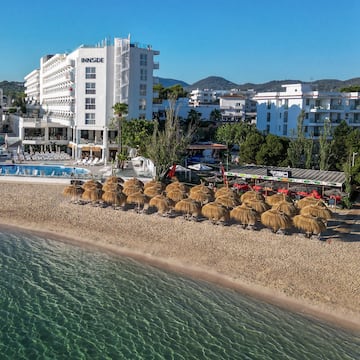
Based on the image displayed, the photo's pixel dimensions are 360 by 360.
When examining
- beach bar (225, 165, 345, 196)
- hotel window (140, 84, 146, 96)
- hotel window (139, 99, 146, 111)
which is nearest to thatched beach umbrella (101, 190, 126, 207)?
beach bar (225, 165, 345, 196)

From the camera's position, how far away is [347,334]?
16.5 meters

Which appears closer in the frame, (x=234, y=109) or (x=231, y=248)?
(x=231, y=248)

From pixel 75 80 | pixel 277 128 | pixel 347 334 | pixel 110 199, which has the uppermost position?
pixel 75 80

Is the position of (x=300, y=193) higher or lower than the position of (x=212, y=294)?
higher

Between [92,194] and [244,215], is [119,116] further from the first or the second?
[244,215]

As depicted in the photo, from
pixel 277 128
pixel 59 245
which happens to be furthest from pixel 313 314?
pixel 277 128

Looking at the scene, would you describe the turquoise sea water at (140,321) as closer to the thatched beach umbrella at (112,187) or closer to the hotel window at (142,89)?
the thatched beach umbrella at (112,187)

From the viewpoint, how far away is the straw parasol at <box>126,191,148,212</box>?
98.8 feet

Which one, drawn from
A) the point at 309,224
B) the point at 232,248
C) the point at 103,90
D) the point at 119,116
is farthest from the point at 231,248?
the point at 103,90

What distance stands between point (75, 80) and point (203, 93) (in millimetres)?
89217

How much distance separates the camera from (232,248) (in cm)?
2391

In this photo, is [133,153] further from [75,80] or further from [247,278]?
[247,278]

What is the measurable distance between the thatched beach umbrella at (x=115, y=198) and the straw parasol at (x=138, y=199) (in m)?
0.36

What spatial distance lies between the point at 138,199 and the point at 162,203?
Answer: 198cm
